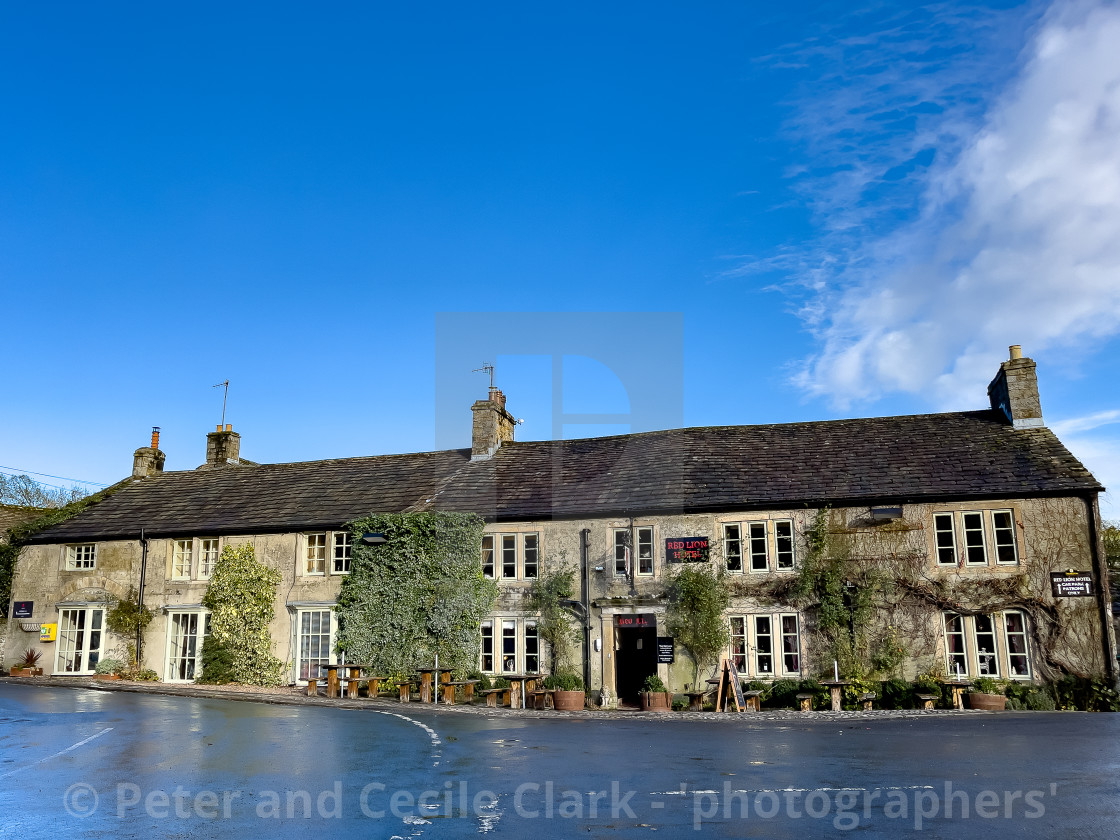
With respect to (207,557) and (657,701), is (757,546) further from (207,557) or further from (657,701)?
(207,557)

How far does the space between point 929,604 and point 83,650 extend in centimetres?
2582

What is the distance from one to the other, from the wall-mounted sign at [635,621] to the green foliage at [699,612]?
1.50 feet

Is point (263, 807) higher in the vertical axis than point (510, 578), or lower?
lower

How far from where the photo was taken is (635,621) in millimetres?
23906

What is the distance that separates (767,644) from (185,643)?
58.6 feet

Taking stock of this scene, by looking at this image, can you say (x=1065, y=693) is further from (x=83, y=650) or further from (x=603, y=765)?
(x=83, y=650)

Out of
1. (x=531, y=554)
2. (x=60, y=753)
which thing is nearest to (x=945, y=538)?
(x=531, y=554)

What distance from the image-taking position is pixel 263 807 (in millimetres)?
8555

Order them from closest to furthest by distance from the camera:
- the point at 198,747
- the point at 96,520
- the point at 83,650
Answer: the point at 198,747 → the point at 83,650 → the point at 96,520

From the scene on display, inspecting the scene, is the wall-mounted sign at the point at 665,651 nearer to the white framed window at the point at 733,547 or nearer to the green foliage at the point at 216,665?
the white framed window at the point at 733,547

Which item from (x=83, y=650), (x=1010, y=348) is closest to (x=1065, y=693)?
(x=1010, y=348)

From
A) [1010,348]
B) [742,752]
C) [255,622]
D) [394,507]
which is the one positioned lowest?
[742,752]

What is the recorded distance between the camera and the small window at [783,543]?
23375 millimetres

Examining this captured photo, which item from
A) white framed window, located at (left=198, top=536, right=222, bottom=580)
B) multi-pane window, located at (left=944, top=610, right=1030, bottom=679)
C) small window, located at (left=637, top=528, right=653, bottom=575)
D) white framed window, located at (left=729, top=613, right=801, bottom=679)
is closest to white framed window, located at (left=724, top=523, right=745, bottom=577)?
white framed window, located at (left=729, top=613, right=801, bottom=679)
